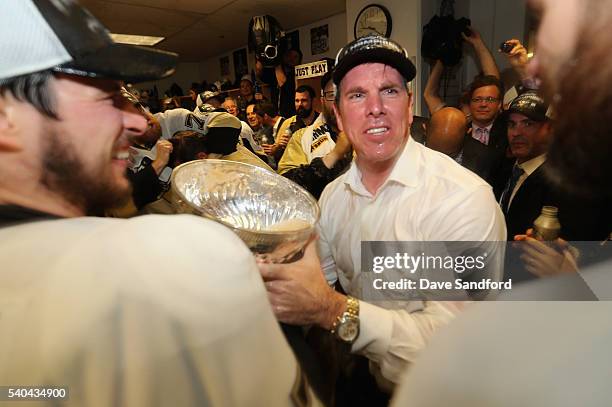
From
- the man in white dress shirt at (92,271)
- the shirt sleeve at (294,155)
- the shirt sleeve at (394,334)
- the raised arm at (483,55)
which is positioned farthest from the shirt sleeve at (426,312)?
the raised arm at (483,55)

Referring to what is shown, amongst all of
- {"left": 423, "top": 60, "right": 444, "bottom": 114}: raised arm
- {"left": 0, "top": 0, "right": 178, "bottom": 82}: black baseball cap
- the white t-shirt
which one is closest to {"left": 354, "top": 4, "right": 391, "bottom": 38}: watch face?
{"left": 423, "top": 60, "right": 444, "bottom": 114}: raised arm

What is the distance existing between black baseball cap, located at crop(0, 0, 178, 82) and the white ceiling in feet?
0.42

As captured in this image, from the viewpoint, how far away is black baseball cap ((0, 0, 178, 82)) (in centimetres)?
28

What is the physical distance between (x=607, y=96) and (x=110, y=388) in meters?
0.47

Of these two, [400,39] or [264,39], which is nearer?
[264,39]

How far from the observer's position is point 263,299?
303mm

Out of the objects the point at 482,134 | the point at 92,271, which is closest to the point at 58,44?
the point at 92,271

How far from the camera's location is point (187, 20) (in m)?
0.68

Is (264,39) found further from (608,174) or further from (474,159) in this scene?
(608,174)

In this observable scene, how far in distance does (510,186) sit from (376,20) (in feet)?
4.63

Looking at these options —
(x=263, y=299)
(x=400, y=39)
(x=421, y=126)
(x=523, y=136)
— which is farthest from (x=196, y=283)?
(x=400, y=39)

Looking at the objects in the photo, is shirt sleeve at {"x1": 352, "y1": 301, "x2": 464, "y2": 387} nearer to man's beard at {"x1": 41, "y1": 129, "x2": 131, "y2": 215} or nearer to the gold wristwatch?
the gold wristwatch

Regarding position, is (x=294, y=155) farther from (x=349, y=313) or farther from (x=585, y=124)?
(x=585, y=124)

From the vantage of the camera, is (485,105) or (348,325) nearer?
(348,325)
